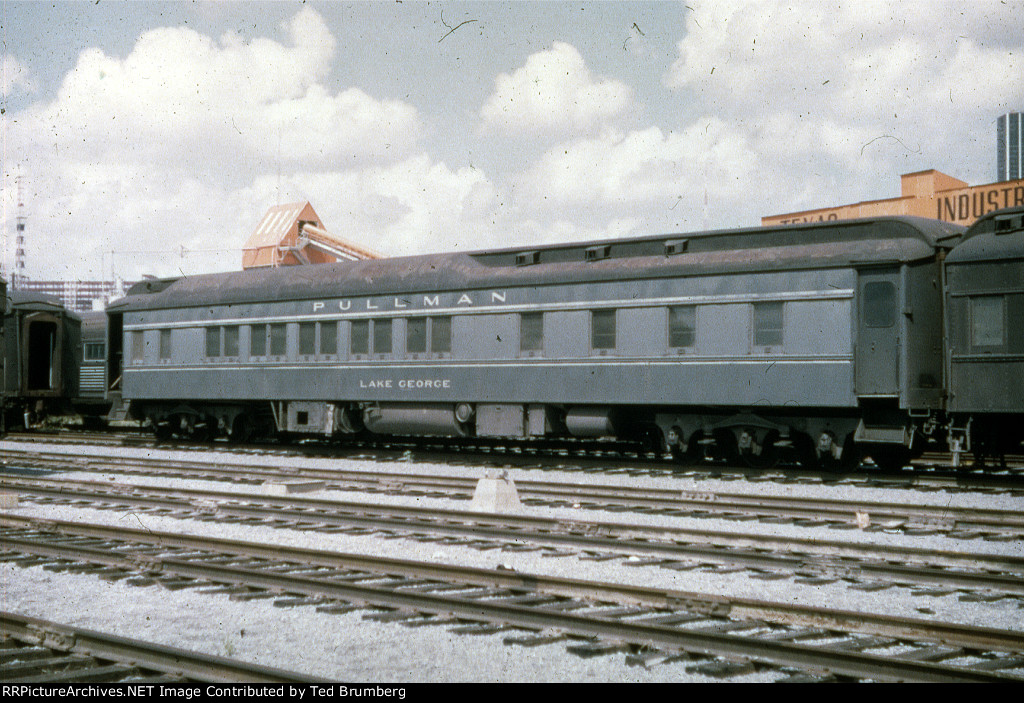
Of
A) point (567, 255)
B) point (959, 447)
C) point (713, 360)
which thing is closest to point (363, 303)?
point (567, 255)

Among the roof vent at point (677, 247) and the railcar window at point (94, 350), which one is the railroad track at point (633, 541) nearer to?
the roof vent at point (677, 247)

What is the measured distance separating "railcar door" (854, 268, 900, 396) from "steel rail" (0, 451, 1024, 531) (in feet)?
9.13

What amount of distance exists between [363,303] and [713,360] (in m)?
7.73

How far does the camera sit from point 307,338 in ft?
67.6

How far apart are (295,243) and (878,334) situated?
1899 inches

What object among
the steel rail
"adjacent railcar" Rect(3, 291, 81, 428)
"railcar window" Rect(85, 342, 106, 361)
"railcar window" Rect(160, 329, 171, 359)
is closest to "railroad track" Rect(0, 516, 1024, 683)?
the steel rail

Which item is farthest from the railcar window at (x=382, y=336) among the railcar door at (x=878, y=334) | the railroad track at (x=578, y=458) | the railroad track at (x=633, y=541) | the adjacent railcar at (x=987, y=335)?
the adjacent railcar at (x=987, y=335)

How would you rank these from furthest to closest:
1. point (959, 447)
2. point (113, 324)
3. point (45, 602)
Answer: point (113, 324), point (959, 447), point (45, 602)

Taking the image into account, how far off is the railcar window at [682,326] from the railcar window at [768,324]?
3.46ft

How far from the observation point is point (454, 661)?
5.78 metres

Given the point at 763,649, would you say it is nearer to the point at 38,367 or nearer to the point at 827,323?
the point at 827,323

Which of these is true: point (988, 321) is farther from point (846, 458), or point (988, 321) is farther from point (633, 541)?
point (633, 541)

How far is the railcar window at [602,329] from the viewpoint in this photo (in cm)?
1667

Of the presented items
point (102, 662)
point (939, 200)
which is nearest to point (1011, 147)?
point (939, 200)
